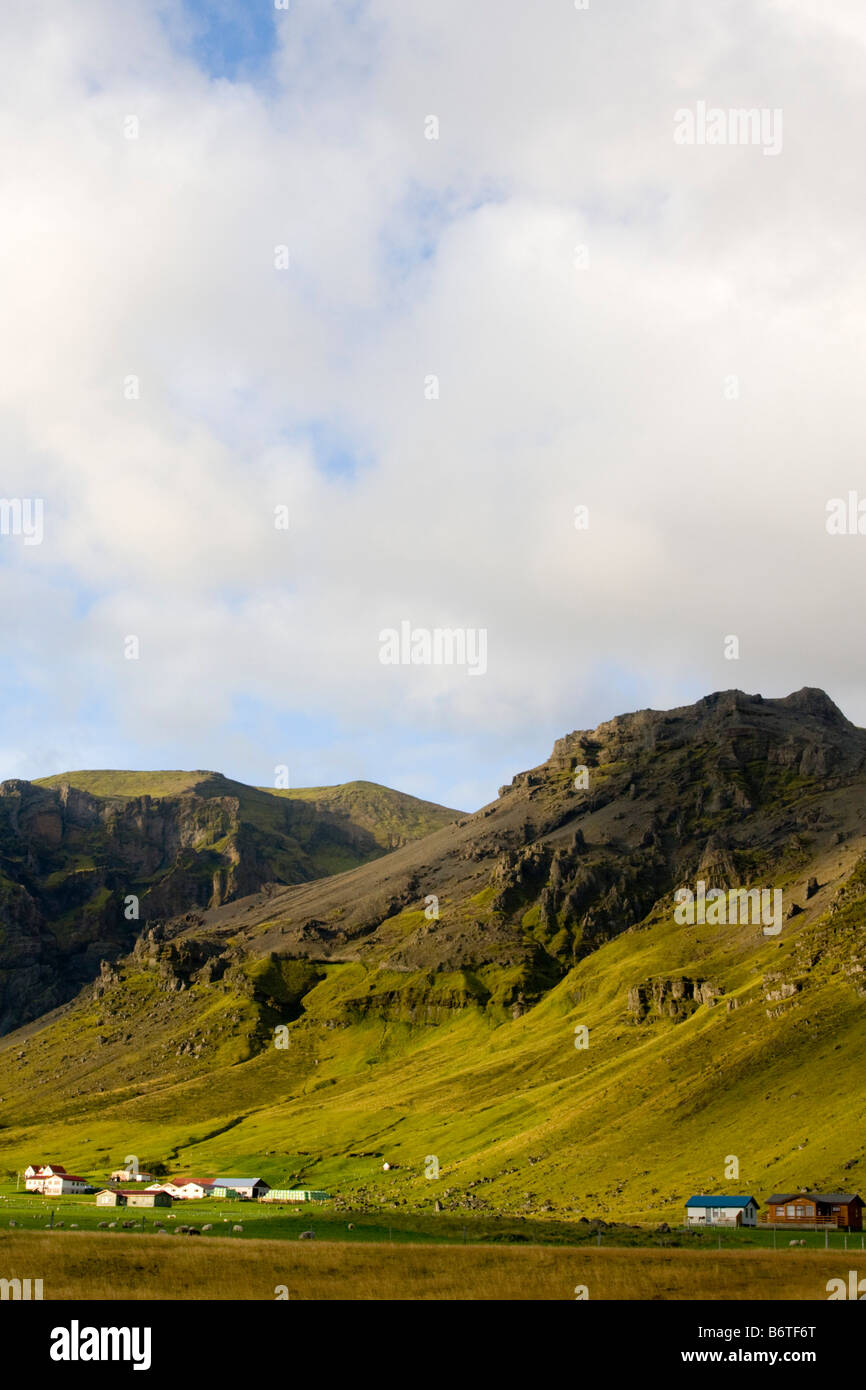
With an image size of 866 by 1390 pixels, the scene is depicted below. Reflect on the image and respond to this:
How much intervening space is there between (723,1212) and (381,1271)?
7462 cm

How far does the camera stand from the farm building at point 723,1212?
414 ft

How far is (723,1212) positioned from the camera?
128m

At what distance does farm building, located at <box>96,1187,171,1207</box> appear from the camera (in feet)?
558

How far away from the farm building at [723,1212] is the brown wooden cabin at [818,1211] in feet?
7.25

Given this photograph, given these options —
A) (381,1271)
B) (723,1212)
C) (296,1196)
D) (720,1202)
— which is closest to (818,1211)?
(723,1212)

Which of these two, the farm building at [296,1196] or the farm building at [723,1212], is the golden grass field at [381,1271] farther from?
the farm building at [296,1196]

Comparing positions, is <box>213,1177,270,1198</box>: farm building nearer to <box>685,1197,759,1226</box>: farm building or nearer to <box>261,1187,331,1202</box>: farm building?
<box>261,1187,331,1202</box>: farm building

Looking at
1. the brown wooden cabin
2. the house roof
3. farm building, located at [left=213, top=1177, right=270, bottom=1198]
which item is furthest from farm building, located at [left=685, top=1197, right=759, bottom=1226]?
farm building, located at [left=213, top=1177, right=270, bottom=1198]
